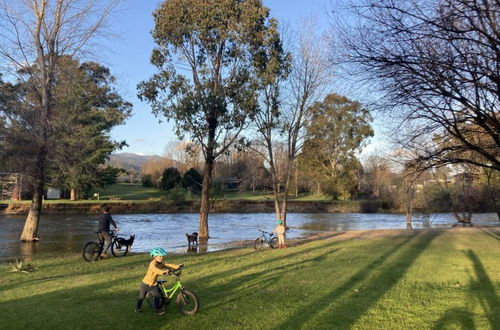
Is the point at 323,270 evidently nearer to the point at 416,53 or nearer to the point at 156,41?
the point at 416,53

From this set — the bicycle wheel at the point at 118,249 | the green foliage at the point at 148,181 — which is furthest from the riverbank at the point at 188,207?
the bicycle wheel at the point at 118,249

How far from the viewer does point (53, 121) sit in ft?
62.9

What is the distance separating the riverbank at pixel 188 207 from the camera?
43.4 meters

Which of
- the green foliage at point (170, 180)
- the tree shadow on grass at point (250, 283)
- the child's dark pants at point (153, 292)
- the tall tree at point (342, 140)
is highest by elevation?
the tall tree at point (342, 140)

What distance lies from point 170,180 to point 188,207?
15345 mm

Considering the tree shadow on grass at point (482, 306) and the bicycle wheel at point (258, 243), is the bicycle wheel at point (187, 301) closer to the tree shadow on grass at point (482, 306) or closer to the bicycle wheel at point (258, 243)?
the tree shadow on grass at point (482, 306)

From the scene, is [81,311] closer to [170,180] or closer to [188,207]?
[188,207]

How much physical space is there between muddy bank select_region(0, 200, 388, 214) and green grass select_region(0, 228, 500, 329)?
33.3 m

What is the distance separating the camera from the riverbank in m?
43.4

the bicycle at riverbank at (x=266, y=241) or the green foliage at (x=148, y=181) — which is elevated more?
the green foliage at (x=148, y=181)

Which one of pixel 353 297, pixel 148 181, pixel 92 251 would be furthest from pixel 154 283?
pixel 148 181

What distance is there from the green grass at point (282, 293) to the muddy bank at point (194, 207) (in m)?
33.3

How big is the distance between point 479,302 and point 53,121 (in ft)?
58.7

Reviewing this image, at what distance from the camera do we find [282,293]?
26.0 ft
